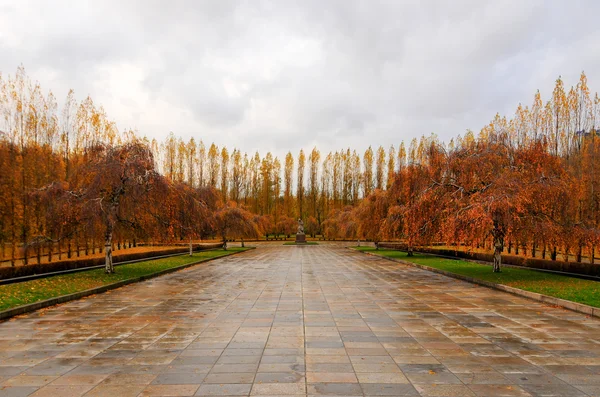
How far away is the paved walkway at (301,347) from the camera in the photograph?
16.5ft

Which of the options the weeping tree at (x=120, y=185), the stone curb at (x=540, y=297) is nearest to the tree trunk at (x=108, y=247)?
the weeping tree at (x=120, y=185)

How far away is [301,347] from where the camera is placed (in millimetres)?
6738

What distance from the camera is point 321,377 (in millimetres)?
5297

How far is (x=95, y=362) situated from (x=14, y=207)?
19.0 metres

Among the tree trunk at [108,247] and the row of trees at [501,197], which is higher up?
the row of trees at [501,197]

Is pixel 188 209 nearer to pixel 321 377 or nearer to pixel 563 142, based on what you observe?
pixel 321 377

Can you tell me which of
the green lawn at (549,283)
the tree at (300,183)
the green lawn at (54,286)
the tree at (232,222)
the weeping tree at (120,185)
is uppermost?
the tree at (300,183)

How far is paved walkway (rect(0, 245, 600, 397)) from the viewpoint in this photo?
504 centimetres

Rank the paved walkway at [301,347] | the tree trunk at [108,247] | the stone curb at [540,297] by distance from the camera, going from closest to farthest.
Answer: the paved walkway at [301,347] < the stone curb at [540,297] < the tree trunk at [108,247]

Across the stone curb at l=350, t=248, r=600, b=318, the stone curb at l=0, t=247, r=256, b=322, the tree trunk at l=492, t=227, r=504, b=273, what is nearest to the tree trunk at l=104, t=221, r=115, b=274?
the stone curb at l=0, t=247, r=256, b=322

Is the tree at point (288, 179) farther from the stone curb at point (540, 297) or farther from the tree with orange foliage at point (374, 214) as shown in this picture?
the stone curb at point (540, 297)

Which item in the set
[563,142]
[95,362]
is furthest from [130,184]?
[563,142]

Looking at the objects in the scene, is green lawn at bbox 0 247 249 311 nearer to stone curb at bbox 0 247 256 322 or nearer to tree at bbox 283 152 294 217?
stone curb at bbox 0 247 256 322

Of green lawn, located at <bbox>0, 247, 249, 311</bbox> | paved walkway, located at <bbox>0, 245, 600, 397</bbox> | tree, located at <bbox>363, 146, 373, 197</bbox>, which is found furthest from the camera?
tree, located at <bbox>363, 146, 373, 197</bbox>
